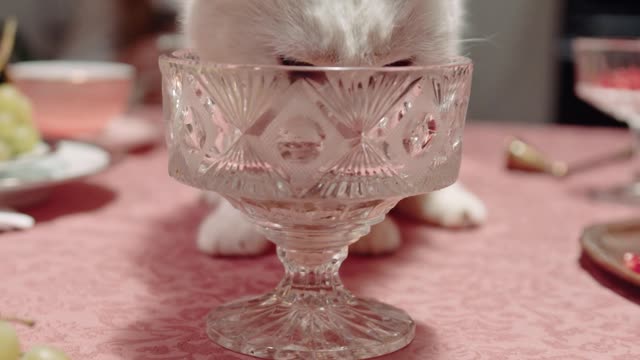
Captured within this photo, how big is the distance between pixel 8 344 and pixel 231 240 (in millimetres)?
414

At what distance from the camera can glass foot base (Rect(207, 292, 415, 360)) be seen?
2.13 feet

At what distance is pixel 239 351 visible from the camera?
65 cm

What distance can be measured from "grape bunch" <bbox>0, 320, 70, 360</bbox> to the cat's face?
0.29m

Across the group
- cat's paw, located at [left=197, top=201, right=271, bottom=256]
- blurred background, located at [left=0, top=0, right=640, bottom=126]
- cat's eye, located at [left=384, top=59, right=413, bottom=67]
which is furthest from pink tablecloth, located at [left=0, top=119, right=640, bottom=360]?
blurred background, located at [left=0, top=0, right=640, bottom=126]

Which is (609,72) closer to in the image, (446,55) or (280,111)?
(446,55)

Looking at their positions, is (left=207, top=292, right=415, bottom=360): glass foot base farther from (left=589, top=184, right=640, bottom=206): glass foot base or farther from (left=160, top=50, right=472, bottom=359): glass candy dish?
(left=589, top=184, right=640, bottom=206): glass foot base

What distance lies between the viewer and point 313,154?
60cm

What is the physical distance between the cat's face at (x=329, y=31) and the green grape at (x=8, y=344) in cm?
29

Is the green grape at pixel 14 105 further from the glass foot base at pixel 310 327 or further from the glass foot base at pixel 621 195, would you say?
the glass foot base at pixel 621 195

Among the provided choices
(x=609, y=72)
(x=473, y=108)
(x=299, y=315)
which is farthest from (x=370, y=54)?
(x=473, y=108)

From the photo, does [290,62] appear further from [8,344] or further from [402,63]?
[8,344]

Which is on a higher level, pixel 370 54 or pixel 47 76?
pixel 370 54

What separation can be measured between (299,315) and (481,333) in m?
0.16

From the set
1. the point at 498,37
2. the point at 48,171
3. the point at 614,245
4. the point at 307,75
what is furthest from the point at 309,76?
the point at 498,37
